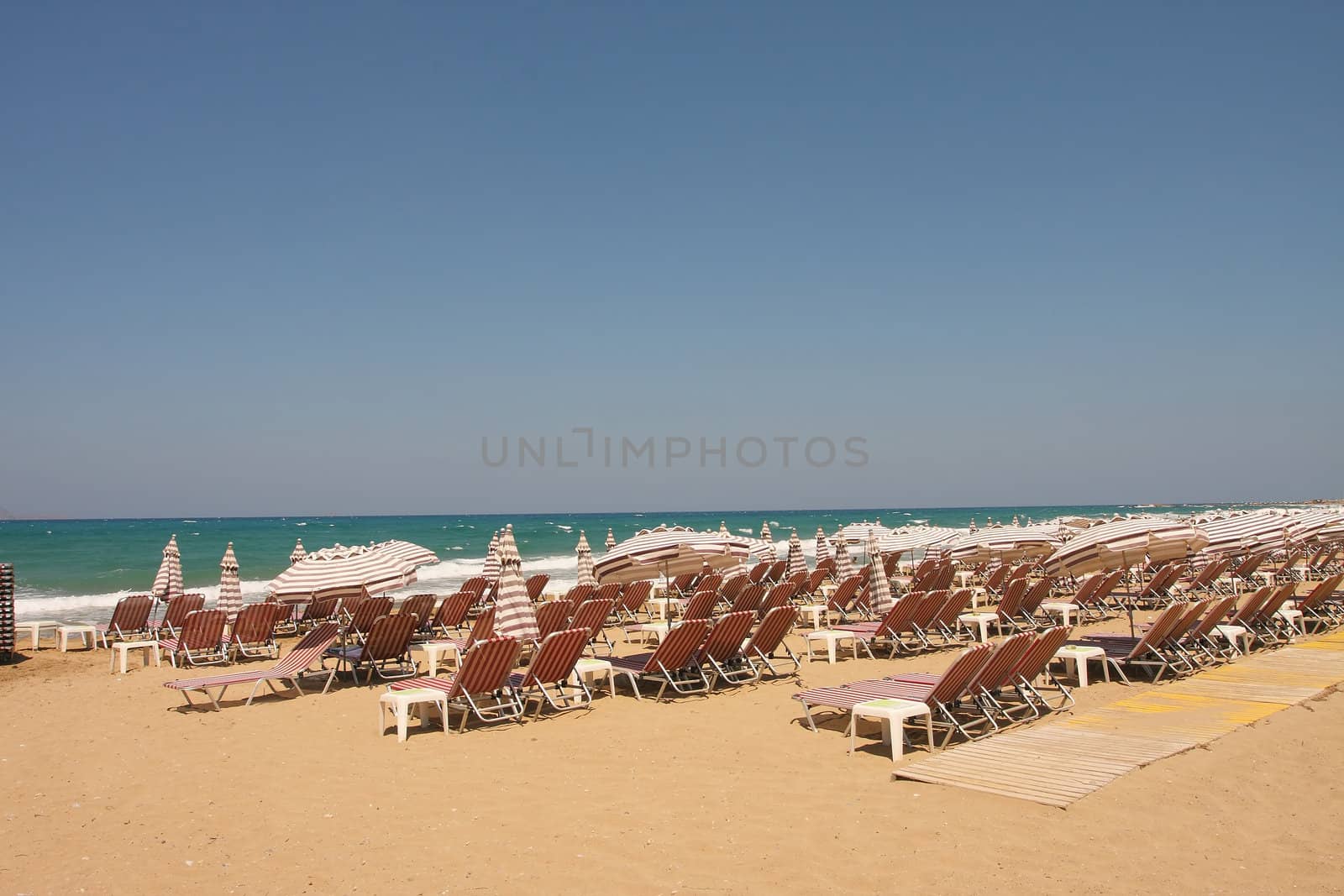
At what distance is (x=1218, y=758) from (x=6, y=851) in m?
6.38

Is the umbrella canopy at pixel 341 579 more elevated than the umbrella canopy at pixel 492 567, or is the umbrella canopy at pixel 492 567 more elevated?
the umbrella canopy at pixel 341 579

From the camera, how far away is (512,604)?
27.1 ft

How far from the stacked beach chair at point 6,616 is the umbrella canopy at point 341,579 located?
4512 millimetres

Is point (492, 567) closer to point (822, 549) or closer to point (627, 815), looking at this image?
Answer: point (822, 549)

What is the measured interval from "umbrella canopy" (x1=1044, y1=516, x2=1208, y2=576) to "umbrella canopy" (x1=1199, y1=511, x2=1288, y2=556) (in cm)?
304

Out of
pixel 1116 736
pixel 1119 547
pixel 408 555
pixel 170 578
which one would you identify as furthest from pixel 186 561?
pixel 1116 736

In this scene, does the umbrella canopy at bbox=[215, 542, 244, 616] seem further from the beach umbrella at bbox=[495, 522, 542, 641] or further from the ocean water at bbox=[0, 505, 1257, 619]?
the ocean water at bbox=[0, 505, 1257, 619]

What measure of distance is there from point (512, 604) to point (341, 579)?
2.58m

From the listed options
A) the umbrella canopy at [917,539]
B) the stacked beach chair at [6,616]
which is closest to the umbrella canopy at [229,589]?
the stacked beach chair at [6,616]

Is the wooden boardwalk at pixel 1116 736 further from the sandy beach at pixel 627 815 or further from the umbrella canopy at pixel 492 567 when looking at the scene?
the umbrella canopy at pixel 492 567

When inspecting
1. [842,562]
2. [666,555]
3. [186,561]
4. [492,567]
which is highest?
[666,555]

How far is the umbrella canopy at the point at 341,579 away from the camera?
31.2 feet

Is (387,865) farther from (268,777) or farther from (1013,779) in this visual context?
(1013,779)

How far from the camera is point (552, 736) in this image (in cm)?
656
